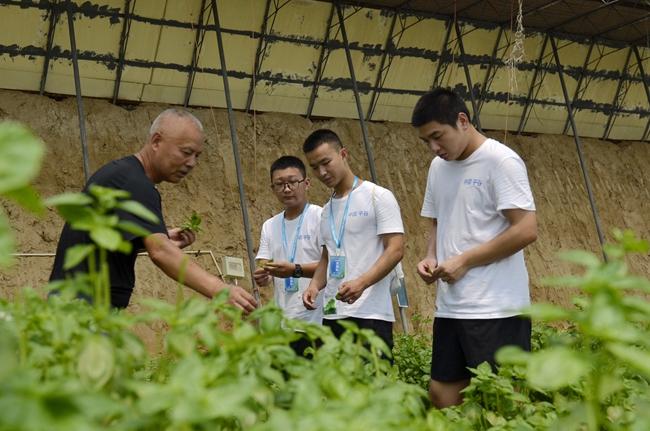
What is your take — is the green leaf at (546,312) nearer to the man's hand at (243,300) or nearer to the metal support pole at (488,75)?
the man's hand at (243,300)

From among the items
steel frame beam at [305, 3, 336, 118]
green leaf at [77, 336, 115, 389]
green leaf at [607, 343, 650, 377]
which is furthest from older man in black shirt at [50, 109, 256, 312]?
steel frame beam at [305, 3, 336, 118]

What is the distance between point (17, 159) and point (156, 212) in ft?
10.2

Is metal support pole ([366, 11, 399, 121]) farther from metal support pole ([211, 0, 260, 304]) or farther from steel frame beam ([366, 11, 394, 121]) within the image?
metal support pole ([211, 0, 260, 304])

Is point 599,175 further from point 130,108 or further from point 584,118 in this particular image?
point 130,108

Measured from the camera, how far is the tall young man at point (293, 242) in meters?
6.84

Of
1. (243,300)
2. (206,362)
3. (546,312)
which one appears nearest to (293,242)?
(243,300)

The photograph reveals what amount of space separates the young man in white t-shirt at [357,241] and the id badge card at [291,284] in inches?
32.3

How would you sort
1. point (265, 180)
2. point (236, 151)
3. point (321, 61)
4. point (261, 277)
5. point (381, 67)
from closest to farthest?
point (261, 277) < point (236, 151) < point (321, 61) < point (265, 180) < point (381, 67)

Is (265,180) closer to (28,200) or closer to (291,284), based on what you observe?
(291,284)

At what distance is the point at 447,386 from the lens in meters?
4.80

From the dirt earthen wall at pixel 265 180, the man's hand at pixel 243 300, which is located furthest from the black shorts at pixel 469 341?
the dirt earthen wall at pixel 265 180

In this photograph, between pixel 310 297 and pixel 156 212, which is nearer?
pixel 156 212

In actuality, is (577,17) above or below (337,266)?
above

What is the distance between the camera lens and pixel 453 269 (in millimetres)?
4637
